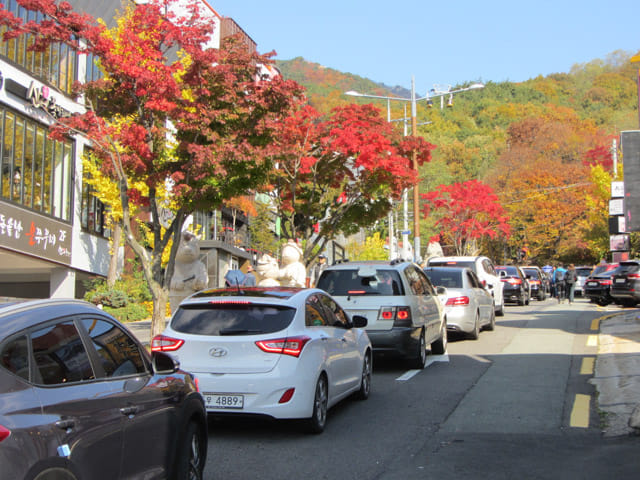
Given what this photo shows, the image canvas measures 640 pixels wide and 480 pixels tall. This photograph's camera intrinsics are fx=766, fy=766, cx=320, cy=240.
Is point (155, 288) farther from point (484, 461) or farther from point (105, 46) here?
point (484, 461)

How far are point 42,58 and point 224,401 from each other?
2074 cm

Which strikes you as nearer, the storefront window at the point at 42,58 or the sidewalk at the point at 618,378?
the sidewalk at the point at 618,378

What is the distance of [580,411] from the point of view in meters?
8.87

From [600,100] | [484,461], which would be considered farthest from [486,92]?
[484,461]

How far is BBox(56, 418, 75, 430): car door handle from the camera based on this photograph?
3575mm

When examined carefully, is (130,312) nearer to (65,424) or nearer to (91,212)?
(91,212)

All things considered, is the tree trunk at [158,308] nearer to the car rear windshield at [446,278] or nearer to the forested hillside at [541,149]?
the car rear windshield at [446,278]

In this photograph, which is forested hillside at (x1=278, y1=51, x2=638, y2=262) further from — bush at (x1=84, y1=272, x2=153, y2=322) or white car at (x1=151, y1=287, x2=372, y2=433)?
white car at (x1=151, y1=287, x2=372, y2=433)

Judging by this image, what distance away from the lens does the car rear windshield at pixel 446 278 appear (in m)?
17.5

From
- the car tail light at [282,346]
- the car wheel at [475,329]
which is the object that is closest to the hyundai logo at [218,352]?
the car tail light at [282,346]

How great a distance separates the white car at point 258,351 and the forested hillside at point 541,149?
3633 cm

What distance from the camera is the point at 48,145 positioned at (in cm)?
2544

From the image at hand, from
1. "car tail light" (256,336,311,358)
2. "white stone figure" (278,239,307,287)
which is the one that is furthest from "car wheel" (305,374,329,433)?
"white stone figure" (278,239,307,287)

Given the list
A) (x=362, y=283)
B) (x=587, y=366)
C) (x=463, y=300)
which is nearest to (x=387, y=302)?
(x=362, y=283)
